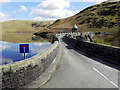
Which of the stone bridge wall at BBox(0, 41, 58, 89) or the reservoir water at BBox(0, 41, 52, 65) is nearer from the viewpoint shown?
the stone bridge wall at BBox(0, 41, 58, 89)

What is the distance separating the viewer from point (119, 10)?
131000mm

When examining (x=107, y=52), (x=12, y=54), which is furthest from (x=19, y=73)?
(x=12, y=54)

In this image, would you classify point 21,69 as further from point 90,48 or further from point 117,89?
point 90,48

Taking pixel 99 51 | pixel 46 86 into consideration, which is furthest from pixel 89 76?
pixel 99 51

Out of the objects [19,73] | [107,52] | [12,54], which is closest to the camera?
[19,73]

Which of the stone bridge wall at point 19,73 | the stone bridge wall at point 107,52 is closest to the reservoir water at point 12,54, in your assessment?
the stone bridge wall at point 107,52

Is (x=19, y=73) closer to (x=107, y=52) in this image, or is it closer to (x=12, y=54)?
(x=107, y=52)

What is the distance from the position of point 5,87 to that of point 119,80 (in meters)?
6.05

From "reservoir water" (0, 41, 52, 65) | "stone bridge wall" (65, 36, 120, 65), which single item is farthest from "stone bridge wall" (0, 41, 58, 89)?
"reservoir water" (0, 41, 52, 65)

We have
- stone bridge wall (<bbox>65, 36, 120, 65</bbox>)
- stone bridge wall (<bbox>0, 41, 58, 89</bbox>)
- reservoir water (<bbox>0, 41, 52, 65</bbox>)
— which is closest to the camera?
stone bridge wall (<bbox>0, 41, 58, 89</bbox>)

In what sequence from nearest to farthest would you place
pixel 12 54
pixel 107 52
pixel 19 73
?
pixel 19 73 → pixel 107 52 → pixel 12 54

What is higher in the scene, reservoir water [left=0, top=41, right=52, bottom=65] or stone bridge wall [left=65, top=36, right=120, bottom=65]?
stone bridge wall [left=65, top=36, right=120, bottom=65]

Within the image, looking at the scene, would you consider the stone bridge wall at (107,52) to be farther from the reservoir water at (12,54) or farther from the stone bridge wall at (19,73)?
the reservoir water at (12,54)

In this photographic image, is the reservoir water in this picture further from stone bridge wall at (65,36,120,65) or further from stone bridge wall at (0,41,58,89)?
stone bridge wall at (0,41,58,89)
